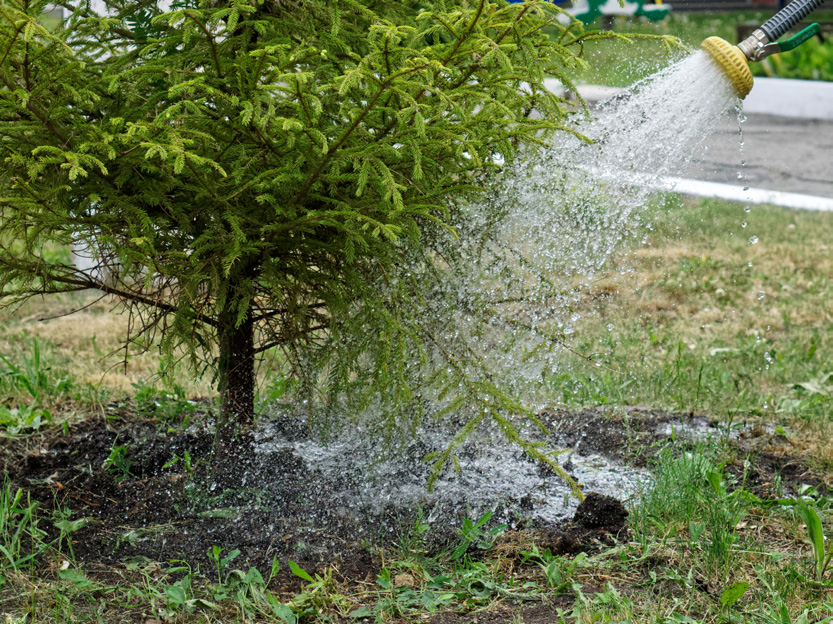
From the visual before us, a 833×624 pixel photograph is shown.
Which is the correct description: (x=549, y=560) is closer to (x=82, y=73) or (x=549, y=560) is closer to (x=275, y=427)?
(x=275, y=427)

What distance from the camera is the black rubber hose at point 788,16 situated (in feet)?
9.32

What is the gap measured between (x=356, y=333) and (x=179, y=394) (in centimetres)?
137

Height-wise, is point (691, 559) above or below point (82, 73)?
below

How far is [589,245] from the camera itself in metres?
3.43

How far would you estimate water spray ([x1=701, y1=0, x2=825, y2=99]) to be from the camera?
2.84 meters

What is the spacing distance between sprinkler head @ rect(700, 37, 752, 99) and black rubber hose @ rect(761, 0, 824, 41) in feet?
0.41

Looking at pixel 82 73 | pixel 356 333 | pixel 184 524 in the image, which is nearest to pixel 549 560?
pixel 356 333

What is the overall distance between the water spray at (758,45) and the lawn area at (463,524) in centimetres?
134

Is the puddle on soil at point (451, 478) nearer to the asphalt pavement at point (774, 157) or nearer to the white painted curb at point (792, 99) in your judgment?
the asphalt pavement at point (774, 157)

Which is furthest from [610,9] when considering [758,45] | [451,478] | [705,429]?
[451,478]

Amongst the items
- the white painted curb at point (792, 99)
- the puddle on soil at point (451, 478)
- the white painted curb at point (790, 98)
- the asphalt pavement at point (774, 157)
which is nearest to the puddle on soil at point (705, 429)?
the puddle on soil at point (451, 478)

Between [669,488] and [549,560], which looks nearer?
[549,560]

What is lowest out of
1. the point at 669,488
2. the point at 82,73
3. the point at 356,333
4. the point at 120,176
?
the point at 669,488

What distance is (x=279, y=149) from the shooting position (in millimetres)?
2393
